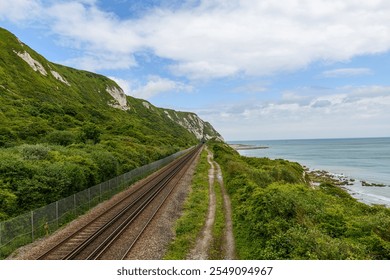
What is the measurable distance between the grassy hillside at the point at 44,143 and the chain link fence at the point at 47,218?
113cm

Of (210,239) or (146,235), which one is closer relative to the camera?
(210,239)

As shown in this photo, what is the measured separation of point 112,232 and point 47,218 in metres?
5.04

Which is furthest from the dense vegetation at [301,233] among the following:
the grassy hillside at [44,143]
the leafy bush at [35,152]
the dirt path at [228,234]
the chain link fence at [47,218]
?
the leafy bush at [35,152]

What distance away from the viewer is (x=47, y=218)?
65.2 ft

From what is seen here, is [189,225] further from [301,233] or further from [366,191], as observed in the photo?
[366,191]

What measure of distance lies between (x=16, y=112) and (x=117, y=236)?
54974 millimetres

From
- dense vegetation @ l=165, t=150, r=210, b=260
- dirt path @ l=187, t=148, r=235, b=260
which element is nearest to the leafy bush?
dense vegetation @ l=165, t=150, r=210, b=260

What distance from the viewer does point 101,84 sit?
170 meters

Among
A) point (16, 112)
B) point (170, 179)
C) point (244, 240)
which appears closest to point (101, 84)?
point (16, 112)

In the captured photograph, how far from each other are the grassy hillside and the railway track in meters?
4.35

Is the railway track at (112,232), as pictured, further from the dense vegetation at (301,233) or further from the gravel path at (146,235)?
the dense vegetation at (301,233)

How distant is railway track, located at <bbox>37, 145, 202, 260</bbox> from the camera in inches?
611

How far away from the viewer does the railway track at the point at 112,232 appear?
15.5m

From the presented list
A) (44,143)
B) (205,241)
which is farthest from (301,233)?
(44,143)
